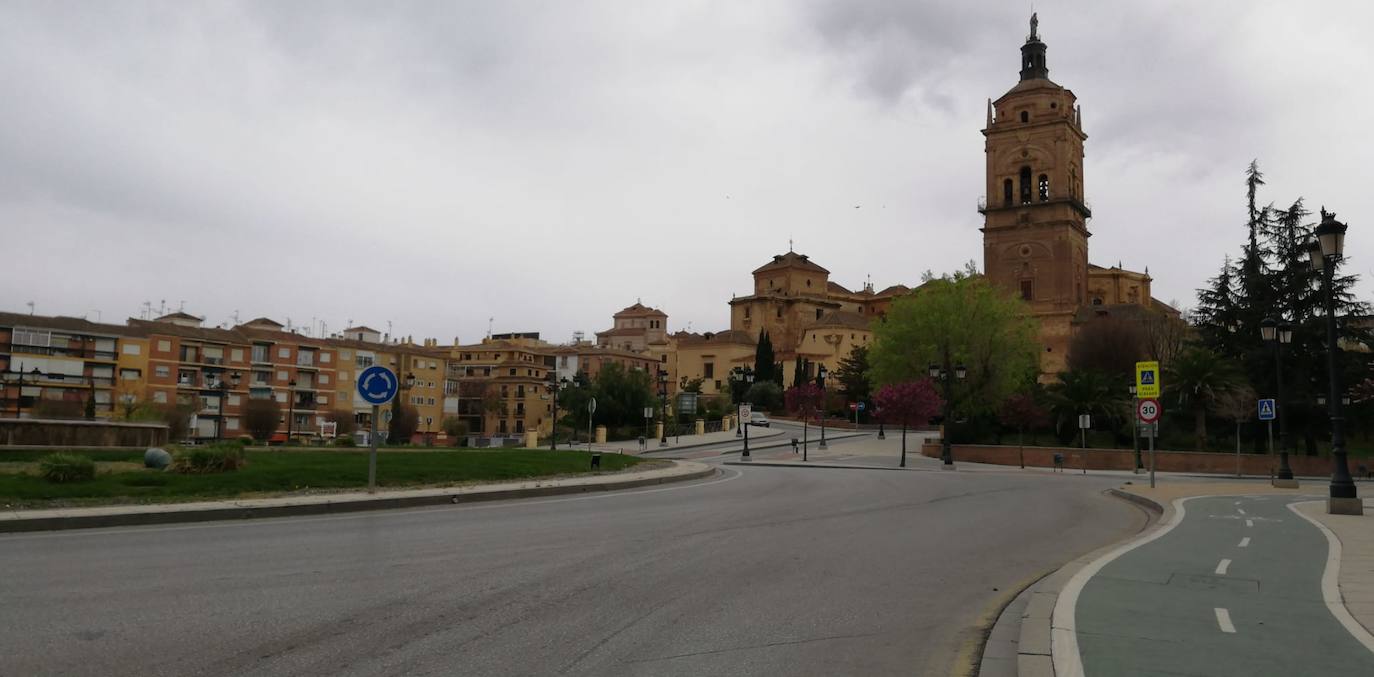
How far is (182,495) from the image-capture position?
13797 mm

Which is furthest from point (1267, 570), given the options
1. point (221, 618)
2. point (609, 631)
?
point (221, 618)

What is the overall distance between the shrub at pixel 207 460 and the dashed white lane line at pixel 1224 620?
1492cm

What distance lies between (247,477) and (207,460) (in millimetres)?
1268

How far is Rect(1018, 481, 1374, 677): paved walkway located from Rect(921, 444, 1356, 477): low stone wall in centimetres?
2985

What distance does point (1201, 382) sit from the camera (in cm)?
4697

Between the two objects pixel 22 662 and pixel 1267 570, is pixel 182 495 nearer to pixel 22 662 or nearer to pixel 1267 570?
pixel 22 662

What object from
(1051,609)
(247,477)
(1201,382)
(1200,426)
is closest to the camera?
(1051,609)

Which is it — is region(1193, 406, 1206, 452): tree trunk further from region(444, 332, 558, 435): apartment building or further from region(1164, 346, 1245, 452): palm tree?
region(444, 332, 558, 435): apartment building

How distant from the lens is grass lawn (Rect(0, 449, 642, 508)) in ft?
42.9

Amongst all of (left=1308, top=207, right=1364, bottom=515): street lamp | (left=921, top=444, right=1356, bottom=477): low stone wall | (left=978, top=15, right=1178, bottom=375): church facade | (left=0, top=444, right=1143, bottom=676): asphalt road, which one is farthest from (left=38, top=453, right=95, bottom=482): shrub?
(left=978, top=15, right=1178, bottom=375): church facade

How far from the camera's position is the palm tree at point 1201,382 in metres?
46.8

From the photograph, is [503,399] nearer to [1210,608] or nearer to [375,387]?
[375,387]

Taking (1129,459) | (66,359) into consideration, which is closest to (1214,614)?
(1129,459)

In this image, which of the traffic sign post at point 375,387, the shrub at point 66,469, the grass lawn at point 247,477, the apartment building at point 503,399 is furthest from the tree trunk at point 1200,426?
the apartment building at point 503,399
